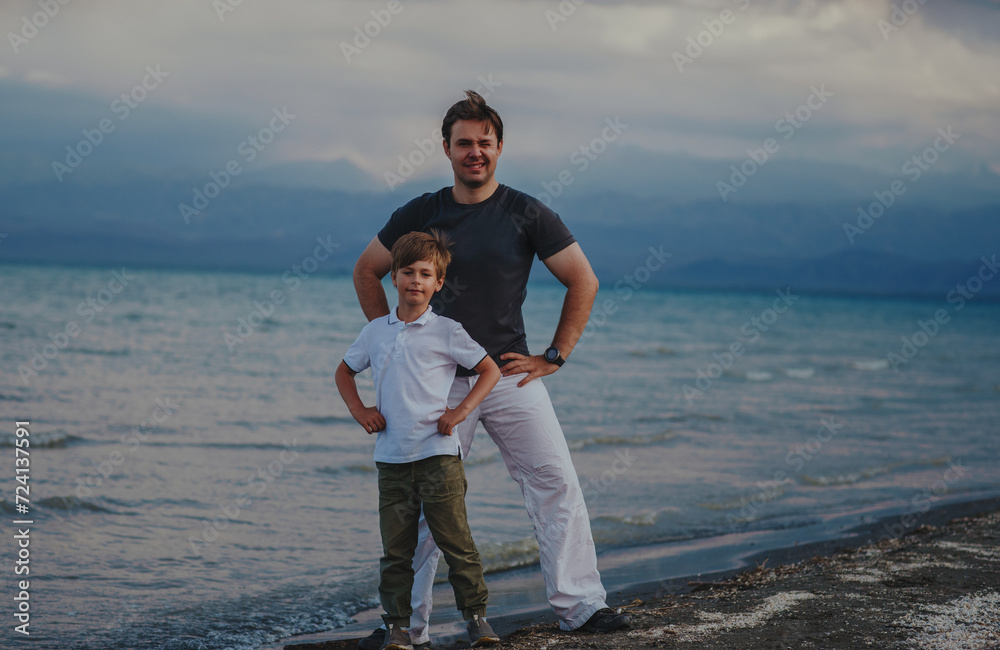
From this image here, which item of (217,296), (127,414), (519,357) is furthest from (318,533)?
(217,296)

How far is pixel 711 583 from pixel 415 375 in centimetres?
274

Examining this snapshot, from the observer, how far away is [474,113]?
347 cm

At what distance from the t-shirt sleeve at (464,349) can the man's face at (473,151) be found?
0.68m

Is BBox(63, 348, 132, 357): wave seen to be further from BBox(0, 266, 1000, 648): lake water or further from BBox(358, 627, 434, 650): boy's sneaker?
BBox(358, 627, 434, 650): boy's sneaker

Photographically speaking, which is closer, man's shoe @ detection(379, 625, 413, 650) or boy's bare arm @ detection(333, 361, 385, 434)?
boy's bare arm @ detection(333, 361, 385, 434)

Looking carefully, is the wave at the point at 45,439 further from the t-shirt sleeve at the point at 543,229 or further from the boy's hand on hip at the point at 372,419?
the t-shirt sleeve at the point at 543,229

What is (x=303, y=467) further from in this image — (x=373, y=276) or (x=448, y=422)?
(x=448, y=422)

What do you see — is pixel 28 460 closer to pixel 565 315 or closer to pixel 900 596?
pixel 565 315

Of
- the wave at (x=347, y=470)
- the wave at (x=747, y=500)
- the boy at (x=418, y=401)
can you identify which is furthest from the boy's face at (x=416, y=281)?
the wave at (x=347, y=470)

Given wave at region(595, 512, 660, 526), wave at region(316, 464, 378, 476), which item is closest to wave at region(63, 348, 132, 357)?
wave at region(316, 464, 378, 476)

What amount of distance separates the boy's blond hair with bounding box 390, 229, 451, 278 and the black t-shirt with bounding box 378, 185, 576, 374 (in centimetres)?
18

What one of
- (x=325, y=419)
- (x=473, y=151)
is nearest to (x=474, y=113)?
(x=473, y=151)

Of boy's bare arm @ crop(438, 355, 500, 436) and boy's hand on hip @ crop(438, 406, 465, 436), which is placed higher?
boy's bare arm @ crop(438, 355, 500, 436)

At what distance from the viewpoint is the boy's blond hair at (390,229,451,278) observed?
327 cm
